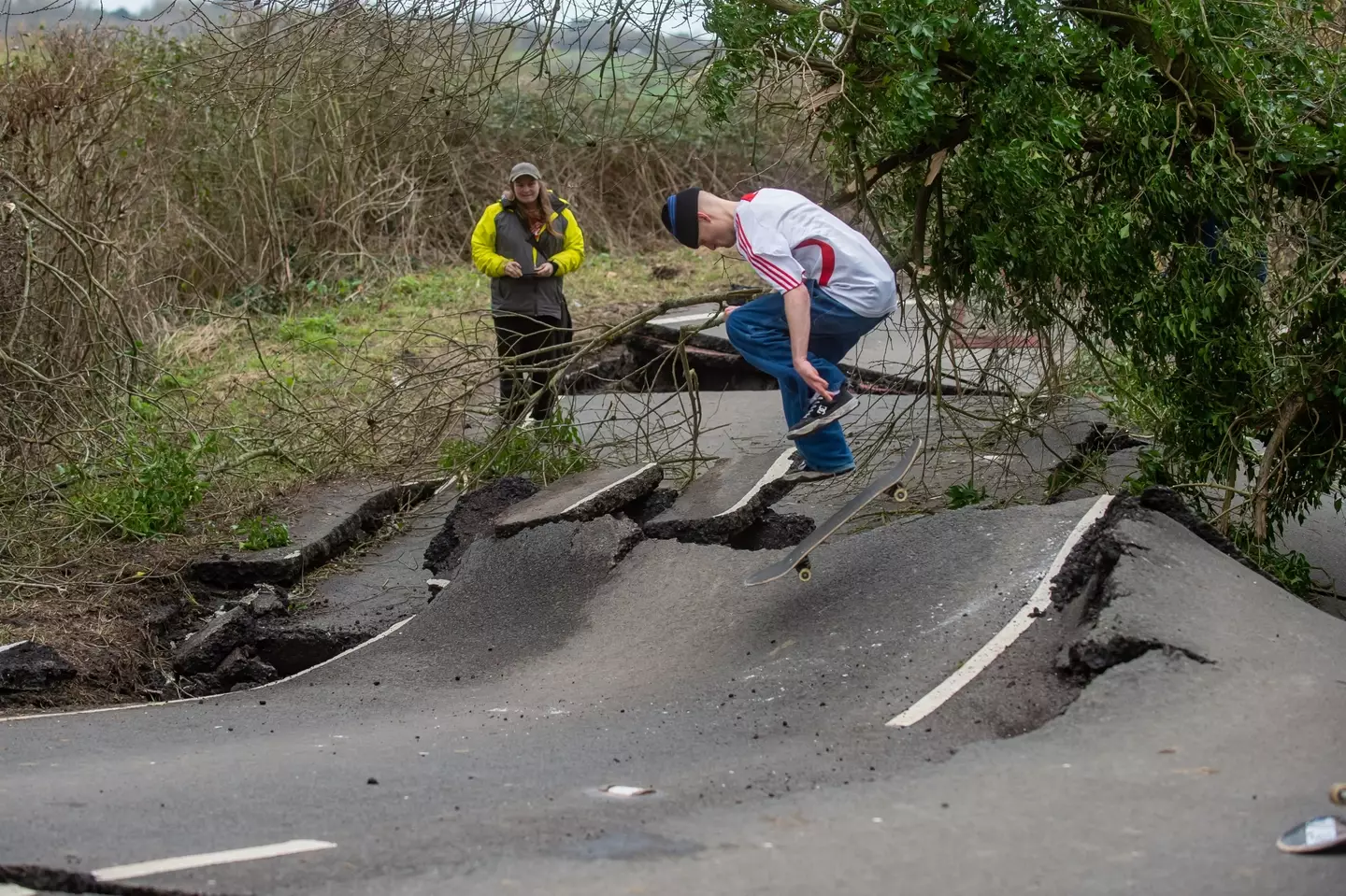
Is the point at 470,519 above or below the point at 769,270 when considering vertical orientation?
below

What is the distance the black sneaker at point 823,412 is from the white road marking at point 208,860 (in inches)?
133

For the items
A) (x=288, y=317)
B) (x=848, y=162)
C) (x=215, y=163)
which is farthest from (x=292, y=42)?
(x=215, y=163)

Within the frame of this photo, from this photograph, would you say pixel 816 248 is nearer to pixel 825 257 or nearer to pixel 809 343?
pixel 825 257

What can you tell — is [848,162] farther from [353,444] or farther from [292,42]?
[353,444]

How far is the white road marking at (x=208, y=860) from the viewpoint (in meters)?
3.45

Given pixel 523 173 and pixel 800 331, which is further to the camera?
pixel 523 173

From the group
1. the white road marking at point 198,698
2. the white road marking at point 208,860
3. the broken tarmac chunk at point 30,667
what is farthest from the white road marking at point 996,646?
the broken tarmac chunk at point 30,667

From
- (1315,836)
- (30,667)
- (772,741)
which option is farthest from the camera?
(30,667)

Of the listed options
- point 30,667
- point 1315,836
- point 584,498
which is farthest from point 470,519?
point 1315,836

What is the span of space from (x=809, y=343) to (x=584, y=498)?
196 centimetres

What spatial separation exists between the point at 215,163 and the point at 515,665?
12284mm

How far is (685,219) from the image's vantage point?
20.8 ft

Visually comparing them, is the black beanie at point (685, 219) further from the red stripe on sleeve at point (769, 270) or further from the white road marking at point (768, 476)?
the white road marking at point (768, 476)

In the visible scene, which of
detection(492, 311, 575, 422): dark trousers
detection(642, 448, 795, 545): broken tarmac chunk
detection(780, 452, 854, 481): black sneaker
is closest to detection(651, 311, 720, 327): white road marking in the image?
detection(492, 311, 575, 422): dark trousers
